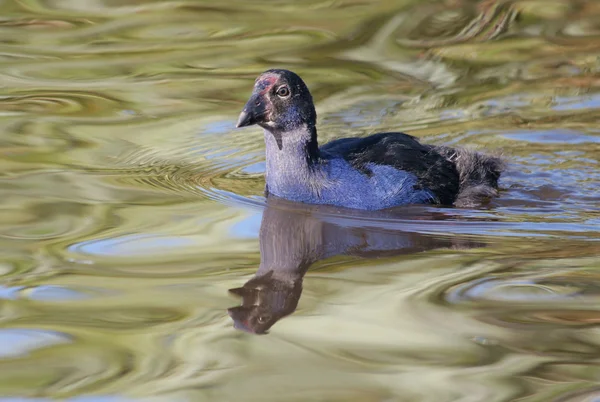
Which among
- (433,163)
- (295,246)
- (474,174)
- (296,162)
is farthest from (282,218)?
(474,174)

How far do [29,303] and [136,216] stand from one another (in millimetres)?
1565

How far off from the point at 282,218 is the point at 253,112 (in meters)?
0.76

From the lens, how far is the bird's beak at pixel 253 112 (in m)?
6.93

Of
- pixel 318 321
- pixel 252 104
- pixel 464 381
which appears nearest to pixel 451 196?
pixel 252 104

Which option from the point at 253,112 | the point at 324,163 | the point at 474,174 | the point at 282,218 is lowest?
the point at 282,218

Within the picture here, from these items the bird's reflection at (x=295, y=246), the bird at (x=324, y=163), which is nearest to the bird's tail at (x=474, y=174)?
the bird at (x=324, y=163)

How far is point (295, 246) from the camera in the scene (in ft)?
20.2

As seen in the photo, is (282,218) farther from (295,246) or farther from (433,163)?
(433,163)

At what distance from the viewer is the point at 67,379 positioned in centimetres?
433

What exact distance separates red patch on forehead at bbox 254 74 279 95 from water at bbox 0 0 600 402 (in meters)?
0.79

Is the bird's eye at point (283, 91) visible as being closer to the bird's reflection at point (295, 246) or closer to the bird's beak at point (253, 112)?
the bird's beak at point (253, 112)

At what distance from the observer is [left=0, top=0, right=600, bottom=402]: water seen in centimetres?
446

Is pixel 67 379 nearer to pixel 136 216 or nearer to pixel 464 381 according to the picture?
pixel 464 381

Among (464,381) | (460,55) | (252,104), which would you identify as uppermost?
(460,55)
